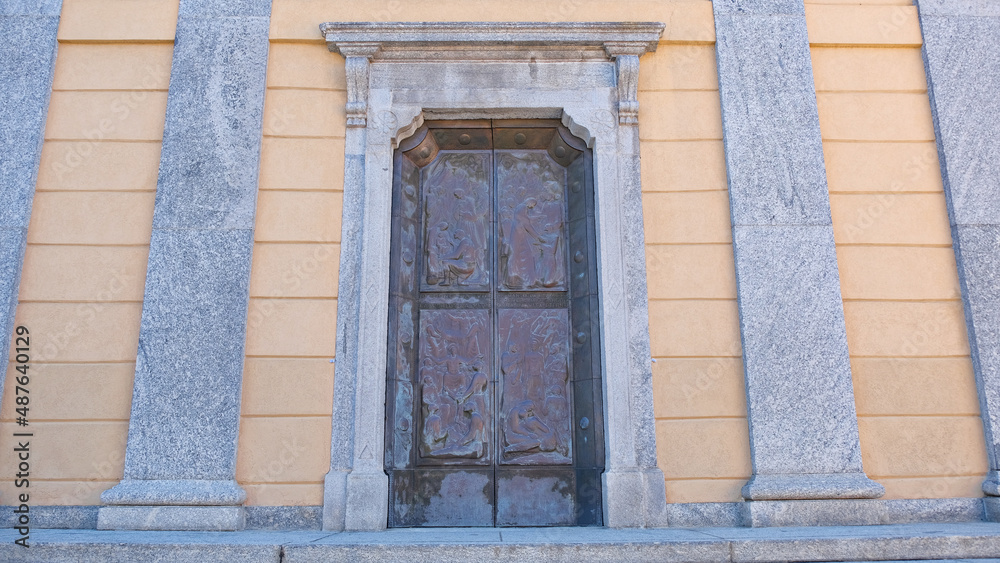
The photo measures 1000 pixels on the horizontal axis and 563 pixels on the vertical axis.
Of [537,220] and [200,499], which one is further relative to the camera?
[537,220]

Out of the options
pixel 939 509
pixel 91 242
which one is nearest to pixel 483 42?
pixel 91 242

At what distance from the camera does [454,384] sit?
6.05 meters

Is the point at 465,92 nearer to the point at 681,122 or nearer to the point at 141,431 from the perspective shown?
the point at 681,122

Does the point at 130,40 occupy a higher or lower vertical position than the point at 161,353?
higher

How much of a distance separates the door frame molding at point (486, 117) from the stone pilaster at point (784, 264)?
30.8 inches

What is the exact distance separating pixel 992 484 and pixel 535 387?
11.3 feet

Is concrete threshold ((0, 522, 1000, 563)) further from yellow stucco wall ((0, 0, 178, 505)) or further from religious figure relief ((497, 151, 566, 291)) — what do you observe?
religious figure relief ((497, 151, 566, 291))

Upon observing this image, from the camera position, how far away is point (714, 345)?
5715 millimetres

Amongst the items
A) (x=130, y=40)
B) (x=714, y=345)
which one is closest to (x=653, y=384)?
(x=714, y=345)

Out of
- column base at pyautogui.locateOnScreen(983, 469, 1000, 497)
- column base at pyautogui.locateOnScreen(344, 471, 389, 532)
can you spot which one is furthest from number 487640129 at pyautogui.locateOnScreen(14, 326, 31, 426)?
column base at pyautogui.locateOnScreen(983, 469, 1000, 497)

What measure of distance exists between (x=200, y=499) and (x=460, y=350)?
2.23 m

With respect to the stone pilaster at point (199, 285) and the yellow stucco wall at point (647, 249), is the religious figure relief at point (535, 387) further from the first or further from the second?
the stone pilaster at point (199, 285)

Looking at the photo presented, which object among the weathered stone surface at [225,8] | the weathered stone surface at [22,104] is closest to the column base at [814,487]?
the weathered stone surface at [225,8]

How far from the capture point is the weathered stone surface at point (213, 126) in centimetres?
583
